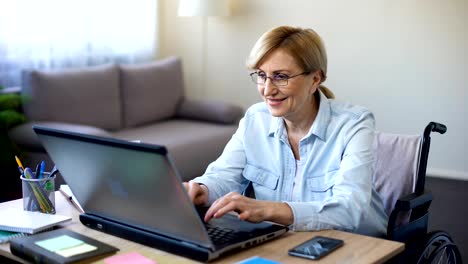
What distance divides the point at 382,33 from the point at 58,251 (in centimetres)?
386

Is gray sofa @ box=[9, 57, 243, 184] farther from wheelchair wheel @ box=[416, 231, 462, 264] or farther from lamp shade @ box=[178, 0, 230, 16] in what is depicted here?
wheelchair wheel @ box=[416, 231, 462, 264]

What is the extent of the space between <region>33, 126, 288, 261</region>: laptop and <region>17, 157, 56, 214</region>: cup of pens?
15cm

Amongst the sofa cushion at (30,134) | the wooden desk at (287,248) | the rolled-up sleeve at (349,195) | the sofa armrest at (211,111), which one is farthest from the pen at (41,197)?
the sofa armrest at (211,111)

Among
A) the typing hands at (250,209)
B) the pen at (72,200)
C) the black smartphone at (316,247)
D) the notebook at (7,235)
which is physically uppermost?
the typing hands at (250,209)

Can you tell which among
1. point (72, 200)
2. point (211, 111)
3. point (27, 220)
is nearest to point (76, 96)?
point (211, 111)

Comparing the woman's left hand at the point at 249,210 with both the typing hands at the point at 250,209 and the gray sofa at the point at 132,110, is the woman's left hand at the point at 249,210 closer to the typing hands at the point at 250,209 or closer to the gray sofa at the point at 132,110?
the typing hands at the point at 250,209

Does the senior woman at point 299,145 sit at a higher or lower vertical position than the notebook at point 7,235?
higher

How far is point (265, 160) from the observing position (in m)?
2.12

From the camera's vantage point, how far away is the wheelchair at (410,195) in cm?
197

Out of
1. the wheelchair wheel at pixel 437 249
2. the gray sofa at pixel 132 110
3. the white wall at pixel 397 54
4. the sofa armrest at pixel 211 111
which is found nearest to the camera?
the wheelchair wheel at pixel 437 249

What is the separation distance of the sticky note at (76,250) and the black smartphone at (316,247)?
0.46 metres

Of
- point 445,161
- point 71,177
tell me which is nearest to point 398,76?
point 445,161

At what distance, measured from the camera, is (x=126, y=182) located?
4.92ft

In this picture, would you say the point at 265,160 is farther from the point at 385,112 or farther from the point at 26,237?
the point at 385,112
